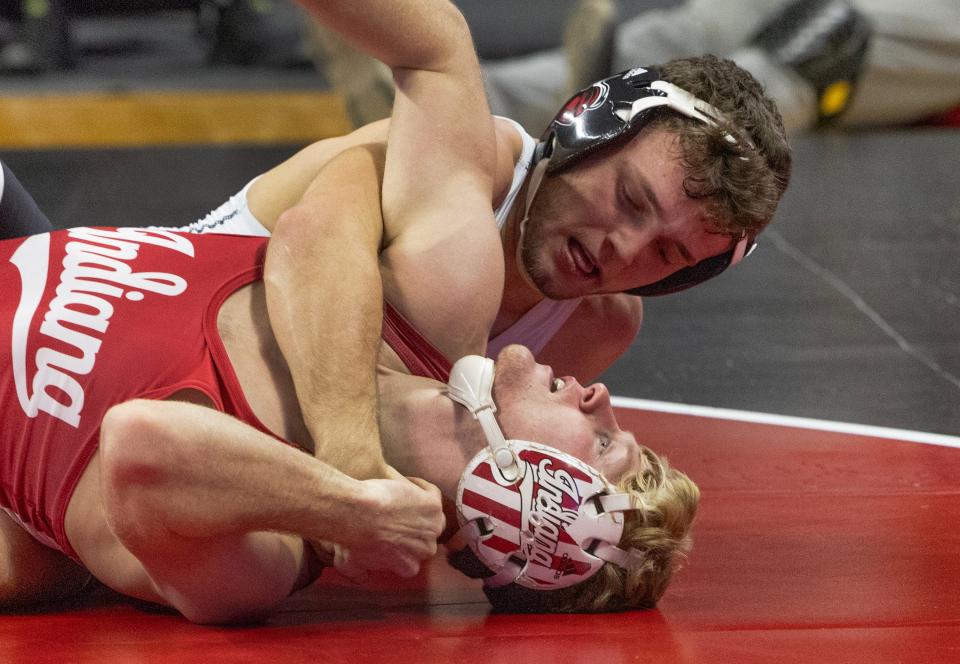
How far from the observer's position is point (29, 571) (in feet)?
9.11

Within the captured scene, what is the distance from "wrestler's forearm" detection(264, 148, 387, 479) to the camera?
2646 mm

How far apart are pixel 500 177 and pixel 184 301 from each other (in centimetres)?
92

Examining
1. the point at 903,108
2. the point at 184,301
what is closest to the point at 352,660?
the point at 184,301

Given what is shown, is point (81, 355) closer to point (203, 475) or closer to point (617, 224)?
point (203, 475)

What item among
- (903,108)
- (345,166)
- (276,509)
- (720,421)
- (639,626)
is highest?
(345,166)

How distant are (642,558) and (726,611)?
0.74 ft

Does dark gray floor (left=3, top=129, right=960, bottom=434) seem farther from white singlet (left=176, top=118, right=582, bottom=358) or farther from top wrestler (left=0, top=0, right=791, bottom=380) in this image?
top wrestler (left=0, top=0, right=791, bottom=380)

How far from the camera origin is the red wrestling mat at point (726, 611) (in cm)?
252

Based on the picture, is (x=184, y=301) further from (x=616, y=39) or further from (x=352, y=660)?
(x=616, y=39)

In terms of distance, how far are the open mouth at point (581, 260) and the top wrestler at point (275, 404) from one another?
34cm

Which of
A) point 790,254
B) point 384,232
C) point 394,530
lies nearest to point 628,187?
point 384,232

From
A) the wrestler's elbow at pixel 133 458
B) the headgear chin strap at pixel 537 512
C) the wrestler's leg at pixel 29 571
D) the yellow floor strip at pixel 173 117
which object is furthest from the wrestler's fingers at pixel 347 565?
the yellow floor strip at pixel 173 117

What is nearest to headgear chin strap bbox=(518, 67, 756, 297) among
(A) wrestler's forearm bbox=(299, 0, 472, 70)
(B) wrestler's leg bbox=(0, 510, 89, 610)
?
(A) wrestler's forearm bbox=(299, 0, 472, 70)

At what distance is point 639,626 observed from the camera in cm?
270
